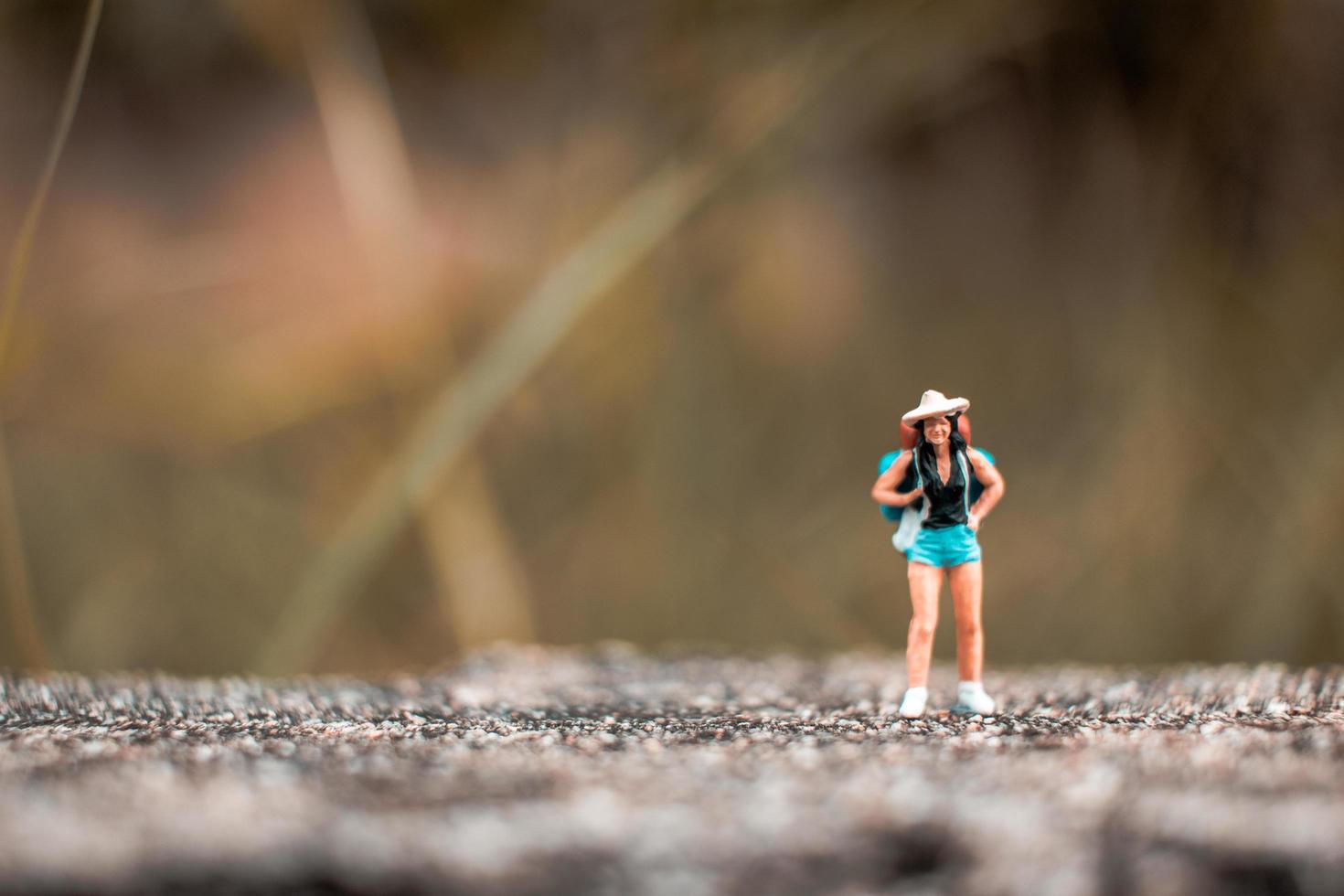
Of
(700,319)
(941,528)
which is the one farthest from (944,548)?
(700,319)

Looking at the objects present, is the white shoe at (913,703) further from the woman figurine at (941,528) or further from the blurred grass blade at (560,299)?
the blurred grass blade at (560,299)

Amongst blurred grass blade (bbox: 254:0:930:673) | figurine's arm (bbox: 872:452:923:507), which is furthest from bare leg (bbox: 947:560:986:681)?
blurred grass blade (bbox: 254:0:930:673)

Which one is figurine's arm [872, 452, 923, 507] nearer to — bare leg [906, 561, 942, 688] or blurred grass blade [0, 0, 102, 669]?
bare leg [906, 561, 942, 688]

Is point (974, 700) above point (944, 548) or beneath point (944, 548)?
beneath

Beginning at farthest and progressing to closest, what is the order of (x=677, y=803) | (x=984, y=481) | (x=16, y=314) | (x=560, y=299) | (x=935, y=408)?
(x=560, y=299)
(x=16, y=314)
(x=984, y=481)
(x=935, y=408)
(x=677, y=803)

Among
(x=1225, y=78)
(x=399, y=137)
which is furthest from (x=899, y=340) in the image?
(x=399, y=137)

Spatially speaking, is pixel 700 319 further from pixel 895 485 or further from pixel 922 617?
pixel 922 617
